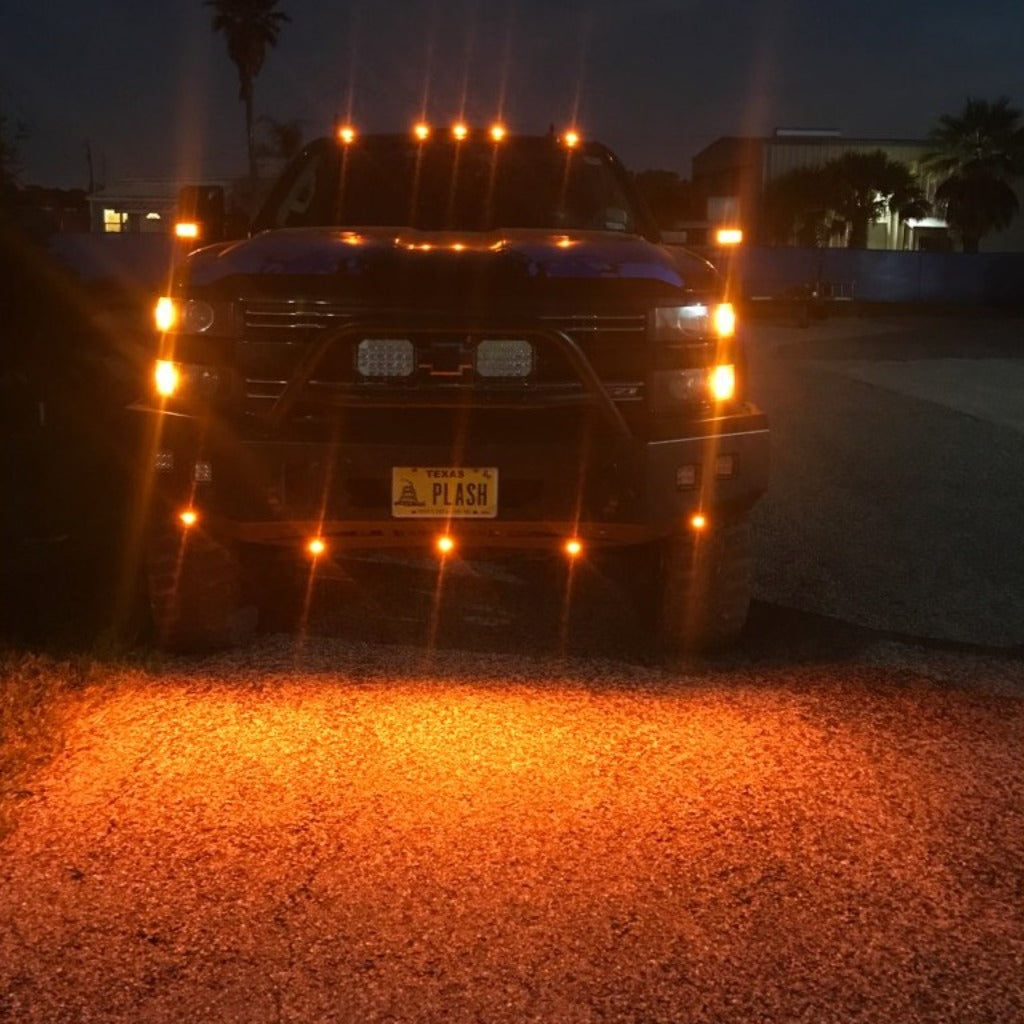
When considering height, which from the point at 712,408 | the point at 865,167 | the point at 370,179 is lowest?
the point at 712,408

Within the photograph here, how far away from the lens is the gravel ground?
3.08 m

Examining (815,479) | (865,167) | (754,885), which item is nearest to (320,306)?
(754,885)

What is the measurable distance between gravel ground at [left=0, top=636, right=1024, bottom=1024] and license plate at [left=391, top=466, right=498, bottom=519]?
0.66 metres

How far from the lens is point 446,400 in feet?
16.1

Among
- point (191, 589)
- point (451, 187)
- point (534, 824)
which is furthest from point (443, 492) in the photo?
point (451, 187)

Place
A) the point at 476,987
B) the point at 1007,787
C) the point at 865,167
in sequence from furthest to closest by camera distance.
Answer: the point at 865,167 → the point at 1007,787 → the point at 476,987

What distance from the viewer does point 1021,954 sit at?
3246 mm

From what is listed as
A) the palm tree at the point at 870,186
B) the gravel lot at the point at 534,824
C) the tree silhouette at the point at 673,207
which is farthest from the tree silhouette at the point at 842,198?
the gravel lot at the point at 534,824

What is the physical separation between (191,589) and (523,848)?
2110mm

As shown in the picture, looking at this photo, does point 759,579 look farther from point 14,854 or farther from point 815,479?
point 14,854

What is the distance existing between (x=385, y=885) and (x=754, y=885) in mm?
900

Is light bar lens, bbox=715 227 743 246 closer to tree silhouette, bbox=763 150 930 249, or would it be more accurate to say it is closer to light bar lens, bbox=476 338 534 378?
light bar lens, bbox=476 338 534 378

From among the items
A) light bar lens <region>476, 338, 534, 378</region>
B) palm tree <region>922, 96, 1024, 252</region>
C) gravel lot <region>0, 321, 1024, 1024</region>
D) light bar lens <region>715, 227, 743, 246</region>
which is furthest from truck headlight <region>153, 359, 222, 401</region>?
palm tree <region>922, 96, 1024, 252</region>

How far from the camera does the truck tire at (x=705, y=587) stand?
5.44m
